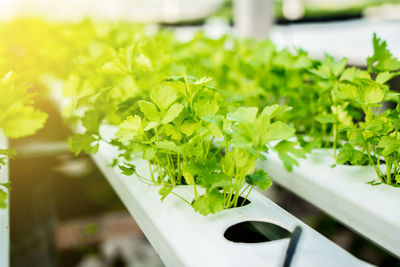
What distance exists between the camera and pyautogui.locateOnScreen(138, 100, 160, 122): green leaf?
698mm

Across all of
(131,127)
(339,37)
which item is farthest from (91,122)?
(339,37)

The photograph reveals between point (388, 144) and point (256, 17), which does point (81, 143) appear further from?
point (256, 17)

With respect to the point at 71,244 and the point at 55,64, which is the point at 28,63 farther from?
the point at 71,244

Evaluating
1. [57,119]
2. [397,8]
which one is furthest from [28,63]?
[397,8]

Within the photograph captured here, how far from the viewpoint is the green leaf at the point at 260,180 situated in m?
0.71

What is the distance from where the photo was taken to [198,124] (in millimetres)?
722

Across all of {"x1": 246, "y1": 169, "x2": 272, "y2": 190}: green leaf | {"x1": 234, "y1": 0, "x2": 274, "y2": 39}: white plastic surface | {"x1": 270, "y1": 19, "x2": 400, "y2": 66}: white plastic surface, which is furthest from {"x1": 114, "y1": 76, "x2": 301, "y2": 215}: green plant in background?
{"x1": 234, "y1": 0, "x2": 274, "y2": 39}: white plastic surface

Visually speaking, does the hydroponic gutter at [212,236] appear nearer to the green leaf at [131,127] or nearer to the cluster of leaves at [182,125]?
the cluster of leaves at [182,125]

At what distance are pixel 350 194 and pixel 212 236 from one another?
287 millimetres

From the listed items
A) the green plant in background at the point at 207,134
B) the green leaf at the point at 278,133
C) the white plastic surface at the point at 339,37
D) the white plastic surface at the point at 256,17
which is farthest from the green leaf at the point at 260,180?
the white plastic surface at the point at 256,17

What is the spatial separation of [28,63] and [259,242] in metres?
1.38

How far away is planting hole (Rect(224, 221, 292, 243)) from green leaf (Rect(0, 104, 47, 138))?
1.14ft

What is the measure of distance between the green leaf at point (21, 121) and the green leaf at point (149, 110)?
156mm

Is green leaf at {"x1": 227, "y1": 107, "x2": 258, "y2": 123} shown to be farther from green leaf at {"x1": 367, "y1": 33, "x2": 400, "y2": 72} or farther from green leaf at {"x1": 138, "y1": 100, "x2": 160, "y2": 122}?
green leaf at {"x1": 367, "y1": 33, "x2": 400, "y2": 72}
